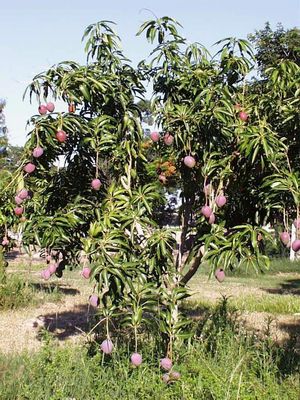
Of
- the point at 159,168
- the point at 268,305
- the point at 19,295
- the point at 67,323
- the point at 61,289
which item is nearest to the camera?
the point at 159,168

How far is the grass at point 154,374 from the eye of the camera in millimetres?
3455

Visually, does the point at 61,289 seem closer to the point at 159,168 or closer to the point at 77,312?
the point at 77,312

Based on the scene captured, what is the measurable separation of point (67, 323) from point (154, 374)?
321 cm

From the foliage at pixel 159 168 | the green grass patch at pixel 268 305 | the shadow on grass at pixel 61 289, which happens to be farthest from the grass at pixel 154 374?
the shadow on grass at pixel 61 289

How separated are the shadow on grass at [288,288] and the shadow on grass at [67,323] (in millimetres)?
4322

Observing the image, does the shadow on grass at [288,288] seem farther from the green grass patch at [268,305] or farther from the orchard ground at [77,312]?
the green grass patch at [268,305]

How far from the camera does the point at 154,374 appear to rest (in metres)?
3.69

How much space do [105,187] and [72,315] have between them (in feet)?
11.2

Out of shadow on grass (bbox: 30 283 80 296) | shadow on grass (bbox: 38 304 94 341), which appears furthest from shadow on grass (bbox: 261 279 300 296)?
shadow on grass (bbox: 38 304 94 341)

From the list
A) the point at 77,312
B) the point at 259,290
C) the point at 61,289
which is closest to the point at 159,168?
the point at 77,312

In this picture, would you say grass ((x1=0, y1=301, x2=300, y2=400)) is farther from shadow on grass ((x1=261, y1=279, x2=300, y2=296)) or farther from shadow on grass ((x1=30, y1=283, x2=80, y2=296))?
shadow on grass ((x1=261, y1=279, x2=300, y2=296))

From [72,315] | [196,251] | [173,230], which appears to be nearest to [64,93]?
[173,230]

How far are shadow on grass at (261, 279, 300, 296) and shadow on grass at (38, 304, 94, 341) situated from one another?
14.2ft

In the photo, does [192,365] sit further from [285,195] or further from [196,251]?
[285,195]
